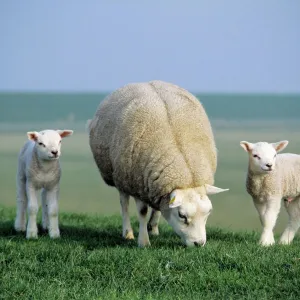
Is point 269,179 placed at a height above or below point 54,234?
above

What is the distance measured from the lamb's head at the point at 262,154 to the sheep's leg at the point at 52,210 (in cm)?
258

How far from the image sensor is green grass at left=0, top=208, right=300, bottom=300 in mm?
7652

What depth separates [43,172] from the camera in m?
10.3

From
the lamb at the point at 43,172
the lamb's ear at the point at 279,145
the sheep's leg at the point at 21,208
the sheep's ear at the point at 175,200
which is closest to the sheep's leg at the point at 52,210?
the lamb at the point at 43,172

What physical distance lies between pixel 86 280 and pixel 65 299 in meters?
0.73

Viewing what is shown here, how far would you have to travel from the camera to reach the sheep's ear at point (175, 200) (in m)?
8.91

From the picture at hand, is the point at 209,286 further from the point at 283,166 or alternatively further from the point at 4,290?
the point at 283,166

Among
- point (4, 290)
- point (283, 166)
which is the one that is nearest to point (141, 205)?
point (283, 166)

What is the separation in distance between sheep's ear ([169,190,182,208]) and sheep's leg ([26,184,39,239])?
2.24 meters

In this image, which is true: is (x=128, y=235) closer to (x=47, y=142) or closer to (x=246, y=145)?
(x=47, y=142)

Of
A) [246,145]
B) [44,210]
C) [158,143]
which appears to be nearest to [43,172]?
[44,210]

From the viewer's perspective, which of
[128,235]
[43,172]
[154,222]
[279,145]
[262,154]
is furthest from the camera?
[154,222]

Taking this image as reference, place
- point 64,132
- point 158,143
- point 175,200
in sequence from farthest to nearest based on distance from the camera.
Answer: point 64,132 < point 158,143 < point 175,200

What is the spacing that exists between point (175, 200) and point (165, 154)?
645 millimetres
